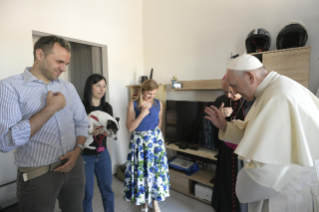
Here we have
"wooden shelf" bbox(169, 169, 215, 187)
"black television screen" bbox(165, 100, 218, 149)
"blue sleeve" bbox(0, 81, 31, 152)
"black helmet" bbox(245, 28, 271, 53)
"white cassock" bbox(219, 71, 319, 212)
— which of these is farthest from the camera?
"black television screen" bbox(165, 100, 218, 149)

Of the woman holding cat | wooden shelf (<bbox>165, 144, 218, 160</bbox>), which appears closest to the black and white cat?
the woman holding cat

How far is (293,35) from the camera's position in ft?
5.62

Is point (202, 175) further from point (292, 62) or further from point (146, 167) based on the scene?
point (292, 62)

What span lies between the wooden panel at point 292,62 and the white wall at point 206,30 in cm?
40

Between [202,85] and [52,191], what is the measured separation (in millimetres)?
2188

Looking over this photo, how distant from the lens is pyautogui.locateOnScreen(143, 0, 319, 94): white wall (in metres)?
1.96

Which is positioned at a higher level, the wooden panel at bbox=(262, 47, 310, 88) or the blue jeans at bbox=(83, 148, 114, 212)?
the wooden panel at bbox=(262, 47, 310, 88)

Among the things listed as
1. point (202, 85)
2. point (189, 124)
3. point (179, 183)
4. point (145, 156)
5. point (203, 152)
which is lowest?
point (179, 183)

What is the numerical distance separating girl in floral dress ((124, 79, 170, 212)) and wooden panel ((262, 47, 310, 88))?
1251 millimetres

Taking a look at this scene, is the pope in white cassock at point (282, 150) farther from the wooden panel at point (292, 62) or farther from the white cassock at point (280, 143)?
the wooden panel at point (292, 62)

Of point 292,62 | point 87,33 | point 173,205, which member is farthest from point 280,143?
point 87,33

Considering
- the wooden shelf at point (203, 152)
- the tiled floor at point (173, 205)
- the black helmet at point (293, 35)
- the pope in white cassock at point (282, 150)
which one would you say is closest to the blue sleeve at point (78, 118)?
the pope in white cassock at point (282, 150)

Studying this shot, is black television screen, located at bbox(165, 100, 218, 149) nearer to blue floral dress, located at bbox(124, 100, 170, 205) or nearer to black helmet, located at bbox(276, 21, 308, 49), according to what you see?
blue floral dress, located at bbox(124, 100, 170, 205)

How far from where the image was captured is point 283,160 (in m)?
0.80
